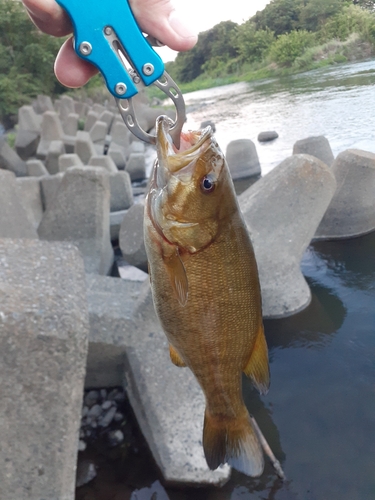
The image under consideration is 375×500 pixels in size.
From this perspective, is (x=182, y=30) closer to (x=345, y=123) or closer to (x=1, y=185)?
(x=1, y=185)

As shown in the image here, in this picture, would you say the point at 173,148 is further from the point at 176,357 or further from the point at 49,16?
the point at 176,357

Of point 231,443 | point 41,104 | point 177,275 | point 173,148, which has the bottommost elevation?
point 41,104

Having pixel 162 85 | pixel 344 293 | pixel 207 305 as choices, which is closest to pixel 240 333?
pixel 207 305

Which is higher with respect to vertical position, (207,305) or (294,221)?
(207,305)

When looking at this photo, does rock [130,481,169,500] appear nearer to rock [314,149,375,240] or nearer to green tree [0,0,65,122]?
rock [314,149,375,240]

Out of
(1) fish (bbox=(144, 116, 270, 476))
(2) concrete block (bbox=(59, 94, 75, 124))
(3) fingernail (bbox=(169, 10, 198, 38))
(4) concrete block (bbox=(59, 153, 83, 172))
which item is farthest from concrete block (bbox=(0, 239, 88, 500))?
(2) concrete block (bbox=(59, 94, 75, 124))

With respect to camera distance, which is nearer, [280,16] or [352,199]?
[352,199]

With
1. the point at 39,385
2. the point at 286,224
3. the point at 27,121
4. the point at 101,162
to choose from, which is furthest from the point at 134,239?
the point at 27,121
